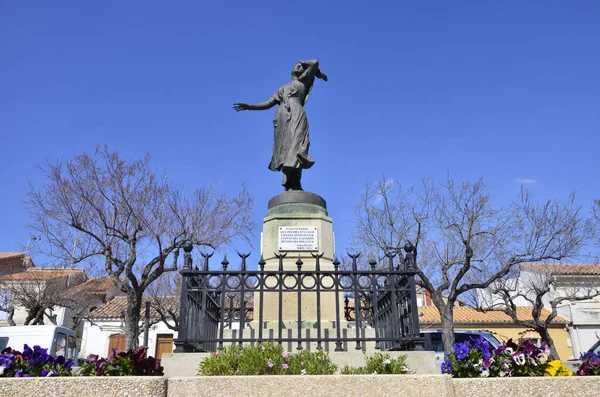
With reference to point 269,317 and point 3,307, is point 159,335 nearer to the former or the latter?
point 3,307

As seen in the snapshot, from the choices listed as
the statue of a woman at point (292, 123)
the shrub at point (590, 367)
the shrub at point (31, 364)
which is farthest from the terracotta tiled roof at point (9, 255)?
the shrub at point (590, 367)

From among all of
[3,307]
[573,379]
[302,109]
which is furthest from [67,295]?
[573,379]

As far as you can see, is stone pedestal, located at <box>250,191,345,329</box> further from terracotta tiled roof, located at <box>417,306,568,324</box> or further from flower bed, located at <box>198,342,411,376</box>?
terracotta tiled roof, located at <box>417,306,568,324</box>

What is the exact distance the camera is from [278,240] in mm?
7477

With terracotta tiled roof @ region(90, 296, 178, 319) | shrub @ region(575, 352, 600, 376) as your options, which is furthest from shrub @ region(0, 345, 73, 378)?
terracotta tiled roof @ region(90, 296, 178, 319)

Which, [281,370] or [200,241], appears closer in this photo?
[281,370]

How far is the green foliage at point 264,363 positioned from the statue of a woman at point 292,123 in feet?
15.2

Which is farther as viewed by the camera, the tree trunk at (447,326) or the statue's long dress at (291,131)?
the tree trunk at (447,326)

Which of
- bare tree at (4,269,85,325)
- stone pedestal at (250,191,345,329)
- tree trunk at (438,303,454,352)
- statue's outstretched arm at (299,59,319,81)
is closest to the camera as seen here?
stone pedestal at (250,191,345,329)

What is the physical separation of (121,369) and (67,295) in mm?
29859

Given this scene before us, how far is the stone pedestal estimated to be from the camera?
6.73m

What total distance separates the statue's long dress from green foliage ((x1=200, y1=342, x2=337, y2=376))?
15.2ft

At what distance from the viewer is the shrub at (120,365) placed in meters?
3.64

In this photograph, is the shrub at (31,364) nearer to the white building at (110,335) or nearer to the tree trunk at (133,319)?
the tree trunk at (133,319)
